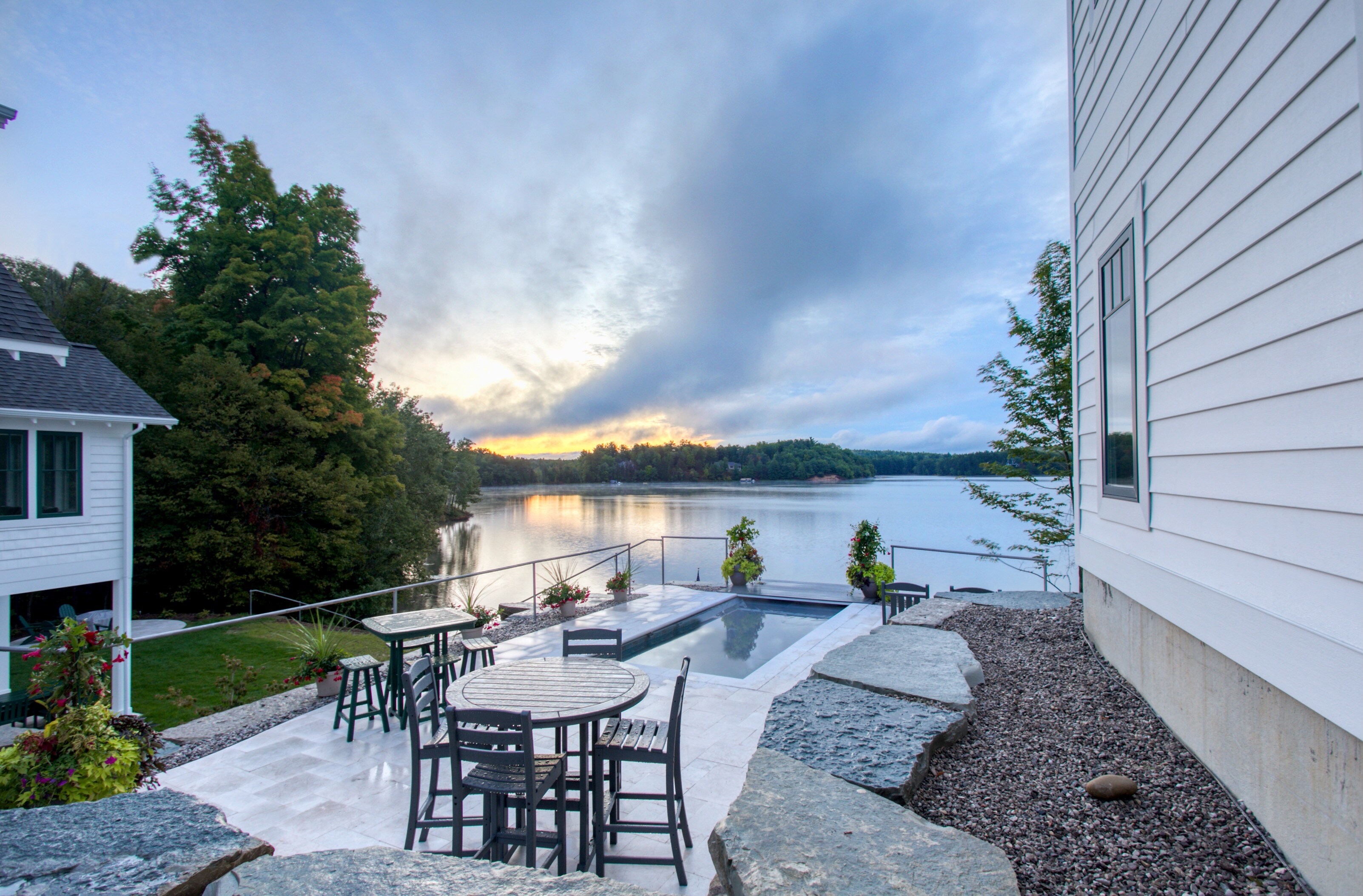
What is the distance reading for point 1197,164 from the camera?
232 cm

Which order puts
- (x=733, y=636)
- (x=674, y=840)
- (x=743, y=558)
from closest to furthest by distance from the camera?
1. (x=674, y=840)
2. (x=733, y=636)
3. (x=743, y=558)

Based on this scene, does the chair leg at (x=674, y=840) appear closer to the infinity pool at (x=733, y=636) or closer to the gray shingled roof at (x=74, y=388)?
the infinity pool at (x=733, y=636)

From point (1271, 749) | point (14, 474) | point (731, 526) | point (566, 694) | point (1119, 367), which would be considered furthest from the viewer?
point (731, 526)

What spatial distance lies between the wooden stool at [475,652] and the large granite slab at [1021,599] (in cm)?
400

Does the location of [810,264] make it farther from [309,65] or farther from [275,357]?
[275,357]

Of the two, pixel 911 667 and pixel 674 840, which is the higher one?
pixel 911 667

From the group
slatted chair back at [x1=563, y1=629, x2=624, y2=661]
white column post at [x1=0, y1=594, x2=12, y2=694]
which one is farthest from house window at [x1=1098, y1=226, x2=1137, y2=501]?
white column post at [x1=0, y1=594, x2=12, y2=694]

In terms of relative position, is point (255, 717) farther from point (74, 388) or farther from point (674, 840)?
point (74, 388)

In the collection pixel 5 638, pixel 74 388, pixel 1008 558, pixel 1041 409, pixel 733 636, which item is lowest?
pixel 733 636

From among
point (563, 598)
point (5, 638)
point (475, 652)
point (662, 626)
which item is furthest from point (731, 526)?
point (5, 638)

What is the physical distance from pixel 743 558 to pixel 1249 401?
28.7 ft

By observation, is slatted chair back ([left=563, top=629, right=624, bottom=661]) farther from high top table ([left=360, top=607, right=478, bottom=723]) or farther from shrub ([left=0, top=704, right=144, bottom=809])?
shrub ([left=0, top=704, right=144, bottom=809])

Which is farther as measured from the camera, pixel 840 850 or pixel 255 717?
pixel 255 717

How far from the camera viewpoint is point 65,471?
24.0ft
